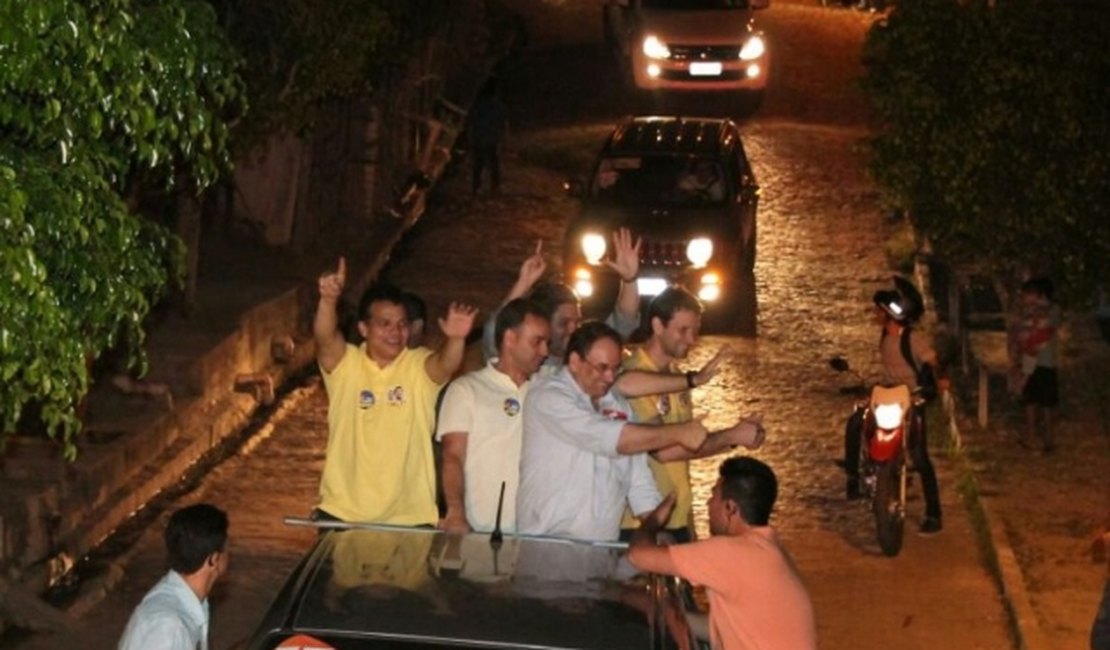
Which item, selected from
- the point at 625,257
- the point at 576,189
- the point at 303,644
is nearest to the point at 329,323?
the point at 625,257

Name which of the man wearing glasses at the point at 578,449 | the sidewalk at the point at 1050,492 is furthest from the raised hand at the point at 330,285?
the sidewalk at the point at 1050,492

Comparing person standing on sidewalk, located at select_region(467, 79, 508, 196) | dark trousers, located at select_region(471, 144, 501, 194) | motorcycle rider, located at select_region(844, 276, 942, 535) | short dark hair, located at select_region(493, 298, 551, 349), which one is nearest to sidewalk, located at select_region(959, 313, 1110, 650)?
motorcycle rider, located at select_region(844, 276, 942, 535)

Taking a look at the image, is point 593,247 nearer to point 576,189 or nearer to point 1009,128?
point 576,189

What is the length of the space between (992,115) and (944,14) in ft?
3.25

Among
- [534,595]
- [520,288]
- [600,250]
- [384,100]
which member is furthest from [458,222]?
[534,595]

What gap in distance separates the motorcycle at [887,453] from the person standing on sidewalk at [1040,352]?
2381 millimetres

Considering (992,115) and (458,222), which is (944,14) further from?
(458,222)

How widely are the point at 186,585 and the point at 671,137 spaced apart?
49.3 ft

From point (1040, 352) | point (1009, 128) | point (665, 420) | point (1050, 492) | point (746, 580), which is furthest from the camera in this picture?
point (1009, 128)

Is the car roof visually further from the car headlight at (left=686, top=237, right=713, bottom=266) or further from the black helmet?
the black helmet

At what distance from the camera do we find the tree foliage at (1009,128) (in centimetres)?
1688

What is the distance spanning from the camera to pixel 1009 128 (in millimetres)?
17062

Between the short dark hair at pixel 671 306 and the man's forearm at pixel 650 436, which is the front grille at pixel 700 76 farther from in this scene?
the man's forearm at pixel 650 436

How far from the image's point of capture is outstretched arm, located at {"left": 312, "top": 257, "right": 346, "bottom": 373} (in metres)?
9.61
